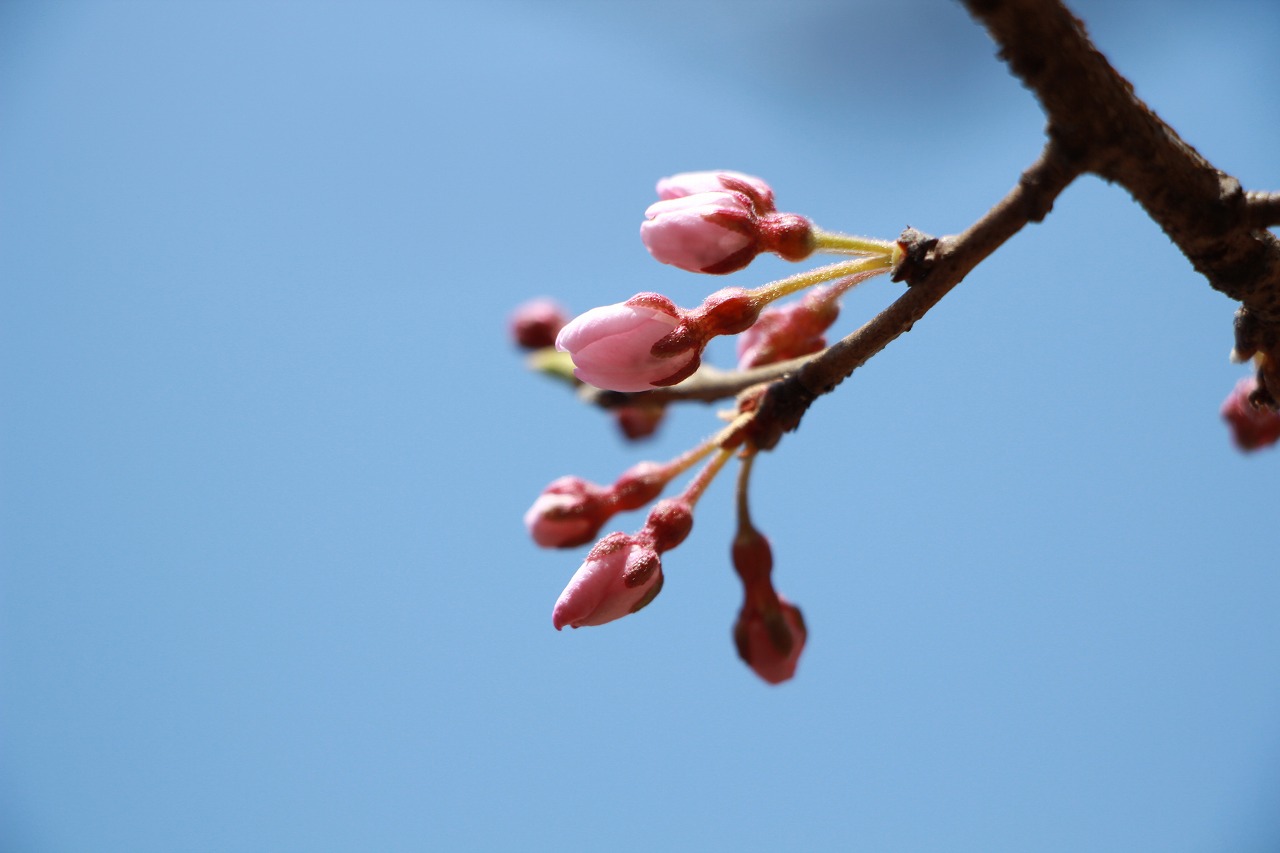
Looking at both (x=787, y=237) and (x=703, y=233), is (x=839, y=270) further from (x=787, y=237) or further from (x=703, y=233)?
(x=703, y=233)

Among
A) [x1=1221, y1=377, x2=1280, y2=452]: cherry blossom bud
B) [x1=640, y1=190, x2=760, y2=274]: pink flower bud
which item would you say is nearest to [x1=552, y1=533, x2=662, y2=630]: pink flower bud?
[x1=640, y1=190, x2=760, y2=274]: pink flower bud

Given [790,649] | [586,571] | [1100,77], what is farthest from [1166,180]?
[790,649]

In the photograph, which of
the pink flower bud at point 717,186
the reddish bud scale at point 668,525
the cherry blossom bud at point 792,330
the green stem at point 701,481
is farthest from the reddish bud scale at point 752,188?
the reddish bud scale at point 668,525

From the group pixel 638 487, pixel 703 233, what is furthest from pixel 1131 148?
pixel 638 487

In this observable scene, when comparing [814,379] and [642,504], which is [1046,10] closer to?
[814,379]

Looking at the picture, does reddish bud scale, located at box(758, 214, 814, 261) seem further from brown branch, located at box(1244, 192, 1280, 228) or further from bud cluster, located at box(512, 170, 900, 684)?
brown branch, located at box(1244, 192, 1280, 228)

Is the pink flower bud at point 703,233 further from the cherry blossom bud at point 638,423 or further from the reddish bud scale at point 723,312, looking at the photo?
the cherry blossom bud at point 638,423
